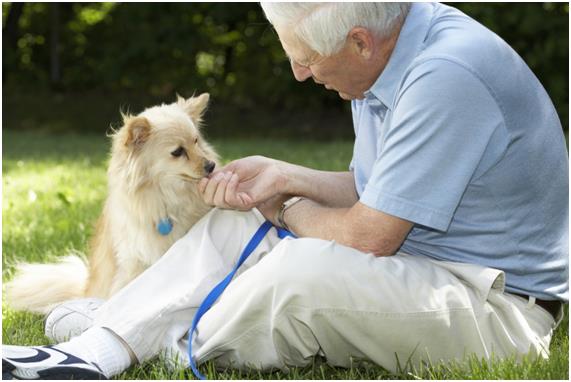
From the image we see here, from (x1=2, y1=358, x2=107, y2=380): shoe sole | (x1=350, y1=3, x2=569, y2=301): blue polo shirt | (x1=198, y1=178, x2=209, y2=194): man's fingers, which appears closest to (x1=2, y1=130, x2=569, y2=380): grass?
(x1=2, y1=358, x2=107, y2=380): shoe sole

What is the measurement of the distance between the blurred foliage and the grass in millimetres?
1700

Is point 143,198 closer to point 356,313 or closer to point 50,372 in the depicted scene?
point 50,372

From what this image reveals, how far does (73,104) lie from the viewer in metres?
13.8

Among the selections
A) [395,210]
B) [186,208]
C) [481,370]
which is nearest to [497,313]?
[481,370]

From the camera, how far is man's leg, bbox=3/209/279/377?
2.45m

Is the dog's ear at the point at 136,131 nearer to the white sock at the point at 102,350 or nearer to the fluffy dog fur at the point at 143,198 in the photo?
the fluffy dog fur at the point at 143,198

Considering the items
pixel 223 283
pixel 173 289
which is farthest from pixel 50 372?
pixel 223 283

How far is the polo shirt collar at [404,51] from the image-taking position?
2.46 m

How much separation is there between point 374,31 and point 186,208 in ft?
3.99

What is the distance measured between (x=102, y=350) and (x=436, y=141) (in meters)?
1.10

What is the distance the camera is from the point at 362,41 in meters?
2.48

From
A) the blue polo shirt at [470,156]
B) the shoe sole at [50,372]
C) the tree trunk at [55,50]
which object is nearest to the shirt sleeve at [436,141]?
the blue polo shirt at [470,156]

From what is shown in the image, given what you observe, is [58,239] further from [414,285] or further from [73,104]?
[73,104]

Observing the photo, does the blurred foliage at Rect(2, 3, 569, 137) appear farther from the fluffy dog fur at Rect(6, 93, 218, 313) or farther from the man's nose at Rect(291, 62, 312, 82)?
the man's nose at Rect(291, 62, 312, 82)
